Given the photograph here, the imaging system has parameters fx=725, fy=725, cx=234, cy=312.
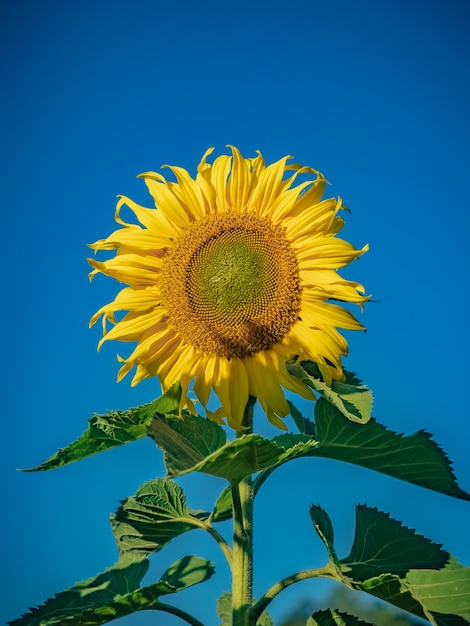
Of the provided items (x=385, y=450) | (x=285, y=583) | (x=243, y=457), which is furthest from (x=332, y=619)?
(x=243, y=457)

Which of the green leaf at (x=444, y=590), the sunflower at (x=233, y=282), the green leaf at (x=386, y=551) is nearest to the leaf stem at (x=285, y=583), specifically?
the green leaf at (x=386, y=551)

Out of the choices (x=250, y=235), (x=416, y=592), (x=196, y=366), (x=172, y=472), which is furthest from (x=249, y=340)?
(x=416, y=592)

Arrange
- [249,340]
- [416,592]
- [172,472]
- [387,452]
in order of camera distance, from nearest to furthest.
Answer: [172,472] < [416,592] < [387,452] < [249,340]

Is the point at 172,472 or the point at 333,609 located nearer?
the point at 172,472

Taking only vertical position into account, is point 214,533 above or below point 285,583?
above

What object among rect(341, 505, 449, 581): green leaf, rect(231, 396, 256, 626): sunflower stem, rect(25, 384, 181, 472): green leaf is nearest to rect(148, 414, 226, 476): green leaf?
rect(25, 384, 181, 472): green leaf

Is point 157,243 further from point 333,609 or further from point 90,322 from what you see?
point 333,609

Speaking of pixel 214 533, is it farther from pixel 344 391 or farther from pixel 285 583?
pixel 344 391

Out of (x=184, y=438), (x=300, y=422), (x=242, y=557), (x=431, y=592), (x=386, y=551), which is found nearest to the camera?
(x=184, y=438)
